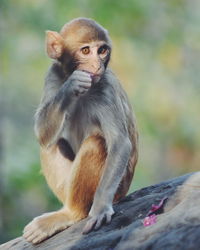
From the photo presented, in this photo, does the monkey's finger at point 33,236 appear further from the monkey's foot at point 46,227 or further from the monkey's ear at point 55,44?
the monkey's ear at point 55,44

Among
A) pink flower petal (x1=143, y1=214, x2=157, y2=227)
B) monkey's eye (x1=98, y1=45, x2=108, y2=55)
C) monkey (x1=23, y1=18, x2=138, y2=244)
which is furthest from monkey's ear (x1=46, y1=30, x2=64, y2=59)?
pink flower petal (x1=143, y1=214, x2=157, y2=227)

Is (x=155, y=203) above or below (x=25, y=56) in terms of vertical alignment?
below

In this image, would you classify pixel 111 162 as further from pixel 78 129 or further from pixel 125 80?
pixel 125 80

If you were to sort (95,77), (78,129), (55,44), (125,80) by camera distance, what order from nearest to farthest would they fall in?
(95,77) < (55,44) < (78,129) < (125,80)

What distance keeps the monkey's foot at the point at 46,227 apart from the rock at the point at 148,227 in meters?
0.06

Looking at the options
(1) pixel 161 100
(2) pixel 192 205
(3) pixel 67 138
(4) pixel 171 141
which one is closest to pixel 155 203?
(2) pixel 192 205

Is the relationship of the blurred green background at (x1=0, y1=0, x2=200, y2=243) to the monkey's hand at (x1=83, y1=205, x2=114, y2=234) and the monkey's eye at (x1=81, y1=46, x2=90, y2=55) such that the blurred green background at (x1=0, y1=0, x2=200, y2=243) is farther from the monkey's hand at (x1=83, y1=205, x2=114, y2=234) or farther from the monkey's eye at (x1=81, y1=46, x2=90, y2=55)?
the monkey's hand at (x1=83, y1=205, x2=114, y2=234)

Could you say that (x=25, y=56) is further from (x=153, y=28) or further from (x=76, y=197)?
(x=76, y=197)

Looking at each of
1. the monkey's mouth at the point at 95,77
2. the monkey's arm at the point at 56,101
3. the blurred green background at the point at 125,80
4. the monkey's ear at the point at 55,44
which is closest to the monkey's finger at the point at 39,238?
the monkey's arm at the point at 56,101

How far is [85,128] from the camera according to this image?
7355mm

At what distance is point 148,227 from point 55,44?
210 cm

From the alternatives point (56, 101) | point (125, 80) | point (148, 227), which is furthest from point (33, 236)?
point (125, 80)

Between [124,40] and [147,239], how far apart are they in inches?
503

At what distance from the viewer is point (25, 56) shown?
1694cm
